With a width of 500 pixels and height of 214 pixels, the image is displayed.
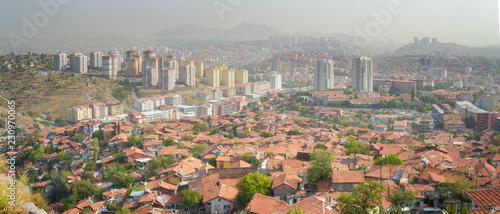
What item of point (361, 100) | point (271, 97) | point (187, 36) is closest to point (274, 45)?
point (187, 36)

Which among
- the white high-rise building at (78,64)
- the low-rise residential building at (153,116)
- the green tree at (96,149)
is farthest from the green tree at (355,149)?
the white high-rise building at (78,64)

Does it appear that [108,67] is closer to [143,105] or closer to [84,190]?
[143,105]

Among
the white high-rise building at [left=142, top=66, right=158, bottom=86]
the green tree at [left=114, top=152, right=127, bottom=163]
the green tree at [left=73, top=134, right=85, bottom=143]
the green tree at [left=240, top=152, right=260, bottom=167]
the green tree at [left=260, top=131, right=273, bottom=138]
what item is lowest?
the green tree at [left=73, top=134, right=85, bottom=143]

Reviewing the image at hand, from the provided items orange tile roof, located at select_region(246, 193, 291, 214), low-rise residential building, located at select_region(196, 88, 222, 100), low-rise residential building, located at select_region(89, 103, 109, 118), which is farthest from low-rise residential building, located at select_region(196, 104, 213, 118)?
orange tile roof, located at select_region(246, 193, 291, 214)

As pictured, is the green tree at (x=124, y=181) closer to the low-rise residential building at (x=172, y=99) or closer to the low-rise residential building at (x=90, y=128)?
the low-rise residential building at (x=90, y=128)

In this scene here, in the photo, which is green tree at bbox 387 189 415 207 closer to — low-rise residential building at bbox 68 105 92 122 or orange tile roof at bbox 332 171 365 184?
orange tile roof at bbox 332 171 365 184

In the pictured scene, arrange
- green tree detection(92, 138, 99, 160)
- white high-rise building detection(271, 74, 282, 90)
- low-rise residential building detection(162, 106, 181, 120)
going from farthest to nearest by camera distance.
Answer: white high-rise building detection(271, 74, 282, 90)
low-rise residential building detection(162, 106, 181, 120)
green tree detection(92, 138, 99, 160)

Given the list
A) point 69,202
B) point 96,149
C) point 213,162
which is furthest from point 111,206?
point 96,149
